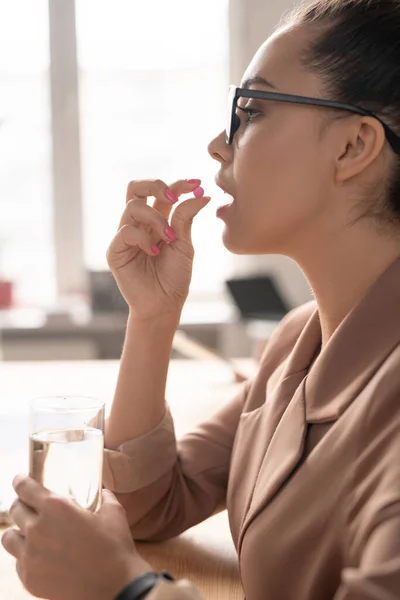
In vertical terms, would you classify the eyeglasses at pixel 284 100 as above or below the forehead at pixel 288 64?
below

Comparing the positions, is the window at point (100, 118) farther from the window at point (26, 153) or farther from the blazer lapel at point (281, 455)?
the blazer lapel at point (281, 455)

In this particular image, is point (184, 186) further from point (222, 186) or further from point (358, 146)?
point (358, 146)

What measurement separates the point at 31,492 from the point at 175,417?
100 centimetres

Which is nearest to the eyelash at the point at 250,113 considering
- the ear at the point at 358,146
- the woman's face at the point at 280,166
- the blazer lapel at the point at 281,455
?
the woman's face at the point at 280,166

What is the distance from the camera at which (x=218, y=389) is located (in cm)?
223

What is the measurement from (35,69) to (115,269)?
3859mm

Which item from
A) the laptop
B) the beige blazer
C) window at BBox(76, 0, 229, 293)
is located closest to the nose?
the beige blazer

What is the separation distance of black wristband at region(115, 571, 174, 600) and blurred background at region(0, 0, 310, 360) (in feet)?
12.9

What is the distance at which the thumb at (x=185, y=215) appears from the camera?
4.42 feet

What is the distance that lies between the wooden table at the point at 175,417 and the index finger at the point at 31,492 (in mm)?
181

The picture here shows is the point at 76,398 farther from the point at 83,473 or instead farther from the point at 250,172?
the point at 250,172

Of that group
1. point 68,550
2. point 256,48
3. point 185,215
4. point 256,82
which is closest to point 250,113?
point 256,82

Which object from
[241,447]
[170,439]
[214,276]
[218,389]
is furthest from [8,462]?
[214,276]

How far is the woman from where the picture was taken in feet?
2.75
